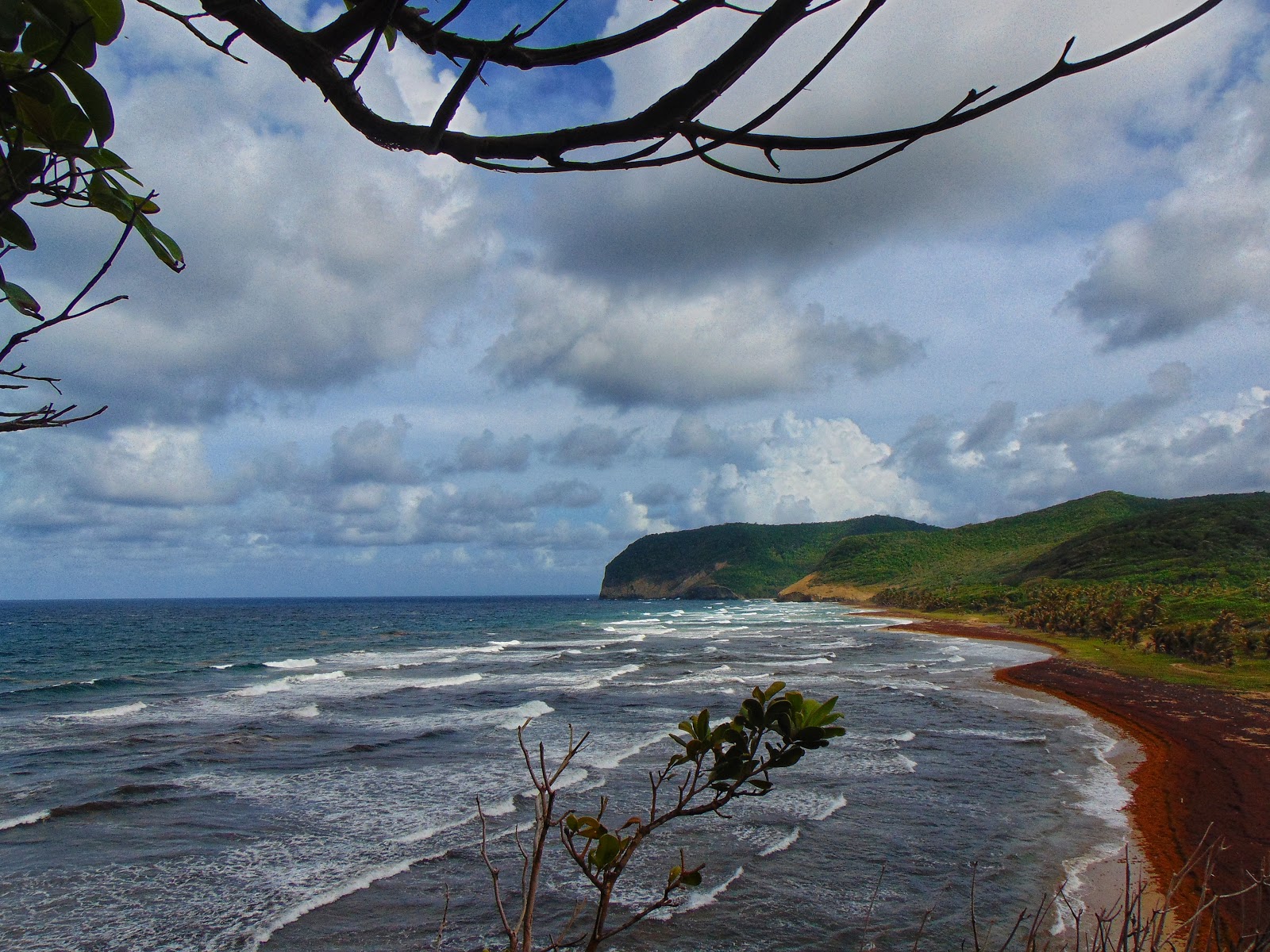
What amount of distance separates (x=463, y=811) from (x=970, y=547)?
364 ft

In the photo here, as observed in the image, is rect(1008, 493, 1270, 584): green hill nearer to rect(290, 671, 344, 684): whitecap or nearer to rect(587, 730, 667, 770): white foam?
rect(587, 730, 667, 770): white foam

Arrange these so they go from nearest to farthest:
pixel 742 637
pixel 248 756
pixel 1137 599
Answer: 1. pixel 248 756
2. pixel 1137 599
3. pixel 742 637

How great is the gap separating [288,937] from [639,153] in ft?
31.9

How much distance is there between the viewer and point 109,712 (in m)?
22.6

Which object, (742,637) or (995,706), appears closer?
(995,706)

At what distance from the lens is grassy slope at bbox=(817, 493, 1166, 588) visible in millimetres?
94000

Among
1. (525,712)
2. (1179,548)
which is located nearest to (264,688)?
(525,712)

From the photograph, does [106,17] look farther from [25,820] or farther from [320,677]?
[320,677]

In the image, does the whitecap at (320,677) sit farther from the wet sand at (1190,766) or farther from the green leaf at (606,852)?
the green leaf at (606,852)

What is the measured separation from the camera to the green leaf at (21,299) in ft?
3.81

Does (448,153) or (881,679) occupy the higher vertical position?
(448,153)

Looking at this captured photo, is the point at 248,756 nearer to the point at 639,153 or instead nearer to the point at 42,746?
the point at 42,746

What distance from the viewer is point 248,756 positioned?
16469 mm

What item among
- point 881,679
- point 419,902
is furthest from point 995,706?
point 419,902
